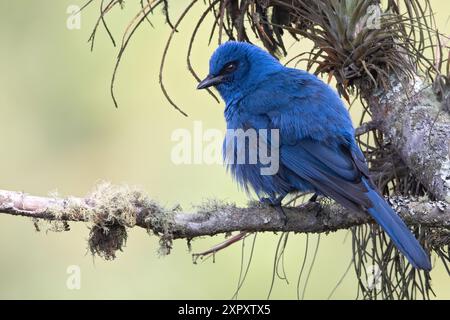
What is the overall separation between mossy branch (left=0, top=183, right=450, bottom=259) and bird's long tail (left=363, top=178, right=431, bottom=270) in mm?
48

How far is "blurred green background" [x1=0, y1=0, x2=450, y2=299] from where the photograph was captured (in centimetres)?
632

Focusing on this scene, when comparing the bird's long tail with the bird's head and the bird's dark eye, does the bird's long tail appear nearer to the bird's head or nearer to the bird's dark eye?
the bird's head

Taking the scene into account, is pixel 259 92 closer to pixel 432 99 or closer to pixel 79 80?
pixel 432 99

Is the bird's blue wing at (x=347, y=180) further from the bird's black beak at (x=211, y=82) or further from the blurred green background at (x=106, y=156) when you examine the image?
the blurred green background at (x=106, y=156)

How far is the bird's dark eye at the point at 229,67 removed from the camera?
493 centimetres

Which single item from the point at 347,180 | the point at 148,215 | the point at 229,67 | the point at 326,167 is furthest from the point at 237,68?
the point at 148,215

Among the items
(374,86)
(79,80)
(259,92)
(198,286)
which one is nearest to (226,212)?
(374,86)

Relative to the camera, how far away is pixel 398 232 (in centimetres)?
370

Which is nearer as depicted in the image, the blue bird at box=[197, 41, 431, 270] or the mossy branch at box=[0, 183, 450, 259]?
the mossy branch at box=[0, 183, 450, 259]

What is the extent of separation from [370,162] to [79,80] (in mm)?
3383

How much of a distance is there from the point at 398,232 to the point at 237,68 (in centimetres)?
160

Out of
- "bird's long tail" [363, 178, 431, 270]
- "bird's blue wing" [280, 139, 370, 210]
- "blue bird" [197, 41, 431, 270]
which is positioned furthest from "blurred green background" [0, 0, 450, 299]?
"bird's long tail" [363, 178, 431, 270]

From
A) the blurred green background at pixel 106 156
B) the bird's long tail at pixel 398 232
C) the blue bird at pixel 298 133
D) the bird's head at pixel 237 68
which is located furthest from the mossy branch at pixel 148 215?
the blurred green background at pixel 106 156

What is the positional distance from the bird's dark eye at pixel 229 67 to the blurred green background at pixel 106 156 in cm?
142
